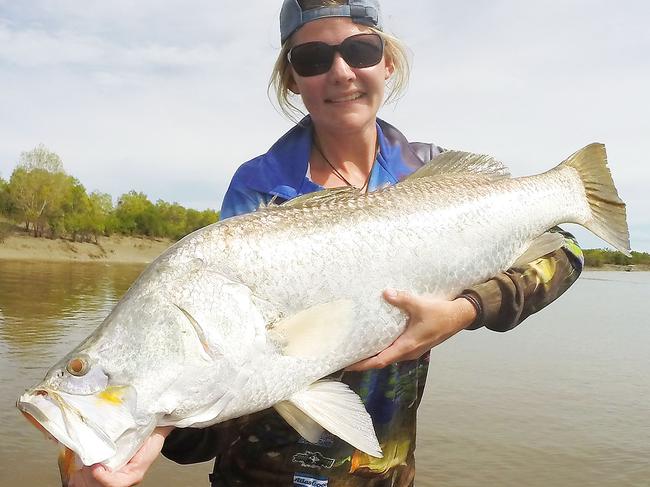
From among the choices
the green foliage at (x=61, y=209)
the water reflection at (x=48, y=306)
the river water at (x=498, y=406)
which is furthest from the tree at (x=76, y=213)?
the river water at (x=498, y=406)

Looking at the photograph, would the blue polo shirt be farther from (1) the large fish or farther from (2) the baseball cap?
(2) the baseball cap

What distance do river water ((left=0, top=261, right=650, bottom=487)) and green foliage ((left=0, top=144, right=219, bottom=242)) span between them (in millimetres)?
32209

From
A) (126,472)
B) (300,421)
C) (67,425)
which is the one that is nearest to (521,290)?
(300,421)

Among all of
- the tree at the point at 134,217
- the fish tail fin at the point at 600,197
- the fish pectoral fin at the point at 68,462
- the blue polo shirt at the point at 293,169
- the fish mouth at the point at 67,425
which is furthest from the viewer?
the tree at the point at 134,217

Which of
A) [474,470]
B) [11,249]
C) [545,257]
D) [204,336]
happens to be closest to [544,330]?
[474,470]

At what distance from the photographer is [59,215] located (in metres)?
52.2

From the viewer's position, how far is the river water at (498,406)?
339 inches

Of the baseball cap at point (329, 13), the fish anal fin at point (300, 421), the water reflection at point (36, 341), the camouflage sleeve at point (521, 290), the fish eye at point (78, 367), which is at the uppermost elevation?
the baseball cap at point (329, 13)

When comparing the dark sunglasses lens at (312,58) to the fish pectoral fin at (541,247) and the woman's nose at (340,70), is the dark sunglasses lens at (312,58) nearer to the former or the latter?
the woman's nose at (340,70)

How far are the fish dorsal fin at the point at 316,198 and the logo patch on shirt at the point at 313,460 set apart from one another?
Result: 1188mm

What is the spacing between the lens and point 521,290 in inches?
120

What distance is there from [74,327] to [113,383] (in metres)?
14.9

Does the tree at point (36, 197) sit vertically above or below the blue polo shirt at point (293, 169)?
above

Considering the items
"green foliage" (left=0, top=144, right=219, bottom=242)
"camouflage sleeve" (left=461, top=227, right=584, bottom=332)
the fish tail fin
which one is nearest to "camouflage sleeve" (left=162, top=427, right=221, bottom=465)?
"camouflage sleeve" (left=461, top=227, right=584, bottom=332)
